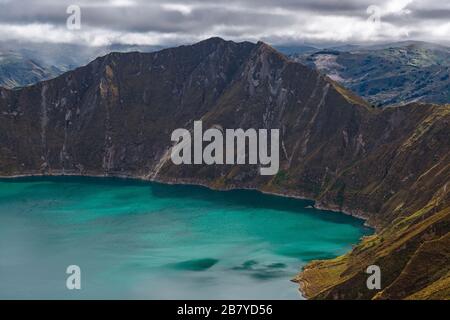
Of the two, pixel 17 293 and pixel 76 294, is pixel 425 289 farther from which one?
pixel 17 293
